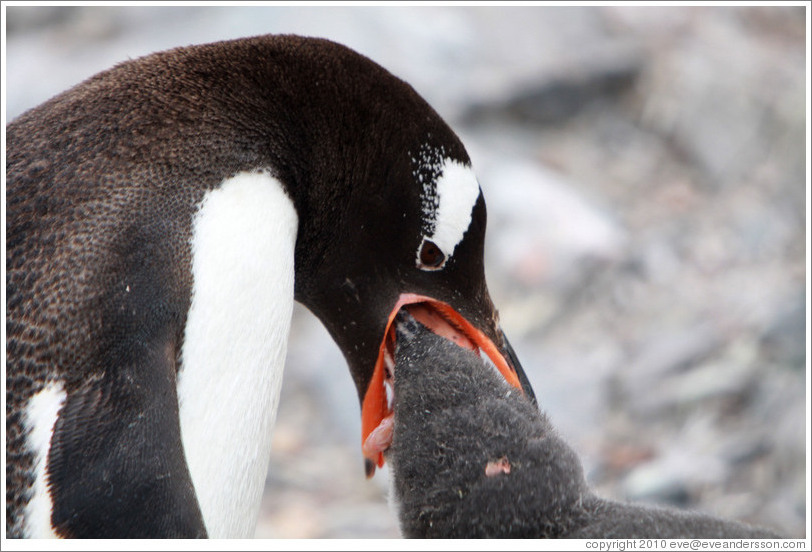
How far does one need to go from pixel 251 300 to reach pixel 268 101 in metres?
0.22

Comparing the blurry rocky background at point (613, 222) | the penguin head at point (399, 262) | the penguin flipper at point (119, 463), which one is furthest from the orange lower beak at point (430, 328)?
the blurry rocky background at point (613, 222)

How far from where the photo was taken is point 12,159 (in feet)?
3.37

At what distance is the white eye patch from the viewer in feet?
3.96

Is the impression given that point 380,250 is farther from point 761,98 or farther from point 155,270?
point 761,98

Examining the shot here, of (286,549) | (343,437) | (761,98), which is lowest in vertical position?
(343,437)

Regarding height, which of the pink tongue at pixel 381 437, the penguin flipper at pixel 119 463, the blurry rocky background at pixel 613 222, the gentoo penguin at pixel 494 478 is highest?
the penguin flipper at pixel 119 463

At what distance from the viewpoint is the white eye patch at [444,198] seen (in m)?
1.21

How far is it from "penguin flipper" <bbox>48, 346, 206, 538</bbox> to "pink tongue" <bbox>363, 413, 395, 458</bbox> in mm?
332

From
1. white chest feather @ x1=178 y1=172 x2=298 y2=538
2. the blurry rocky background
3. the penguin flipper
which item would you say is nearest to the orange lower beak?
white chest feather @ x1=178 y1=172 x2=298 y2=538

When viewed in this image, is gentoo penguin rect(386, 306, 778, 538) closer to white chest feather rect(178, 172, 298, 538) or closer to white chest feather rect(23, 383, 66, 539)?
white chest feather rect(178, 172, 298, 538)

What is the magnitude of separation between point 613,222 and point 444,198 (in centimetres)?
190

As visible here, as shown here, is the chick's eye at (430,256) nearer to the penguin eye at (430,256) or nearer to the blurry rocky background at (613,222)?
the penguin eye at (430,256)

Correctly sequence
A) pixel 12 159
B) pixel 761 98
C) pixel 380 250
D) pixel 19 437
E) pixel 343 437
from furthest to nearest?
pixel 761 98 < pixel 343 437 < pixel 380 250 < pixel 12 159 < pixel 19 437

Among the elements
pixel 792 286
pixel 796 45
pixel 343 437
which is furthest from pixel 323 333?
pixel 796 45
